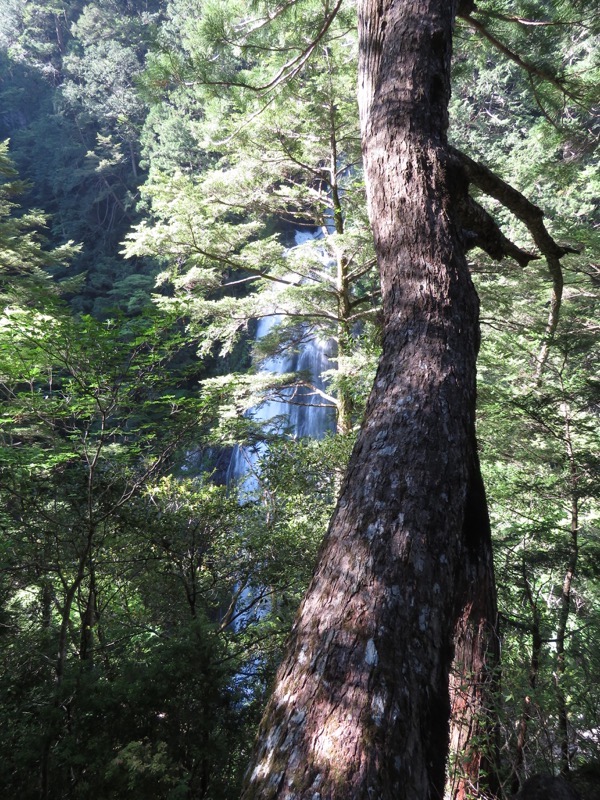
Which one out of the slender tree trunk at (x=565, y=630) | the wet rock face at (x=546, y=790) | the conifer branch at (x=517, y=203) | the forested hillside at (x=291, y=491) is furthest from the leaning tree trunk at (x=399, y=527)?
the slender tree trunk at (x=565, y=630)

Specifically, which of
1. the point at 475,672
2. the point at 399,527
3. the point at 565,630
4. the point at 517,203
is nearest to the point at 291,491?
the point at 565,630

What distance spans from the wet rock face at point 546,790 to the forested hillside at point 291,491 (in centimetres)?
11

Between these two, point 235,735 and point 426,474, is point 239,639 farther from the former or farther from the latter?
point 426,474

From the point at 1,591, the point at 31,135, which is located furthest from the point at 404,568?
the point at 31,135

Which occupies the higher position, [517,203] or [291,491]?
[517,203]

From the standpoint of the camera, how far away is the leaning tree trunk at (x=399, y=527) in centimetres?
89

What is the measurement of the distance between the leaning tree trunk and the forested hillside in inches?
0.4

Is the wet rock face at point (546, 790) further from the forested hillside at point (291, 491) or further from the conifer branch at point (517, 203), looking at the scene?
the conifer branch at point (517, 203)

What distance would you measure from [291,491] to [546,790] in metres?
3.96

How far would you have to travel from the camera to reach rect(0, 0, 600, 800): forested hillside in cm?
129

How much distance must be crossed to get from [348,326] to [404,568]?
253 inches

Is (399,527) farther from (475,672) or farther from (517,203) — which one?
(517,203)

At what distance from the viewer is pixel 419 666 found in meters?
1.04

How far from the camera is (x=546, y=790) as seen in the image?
1.20 meters
